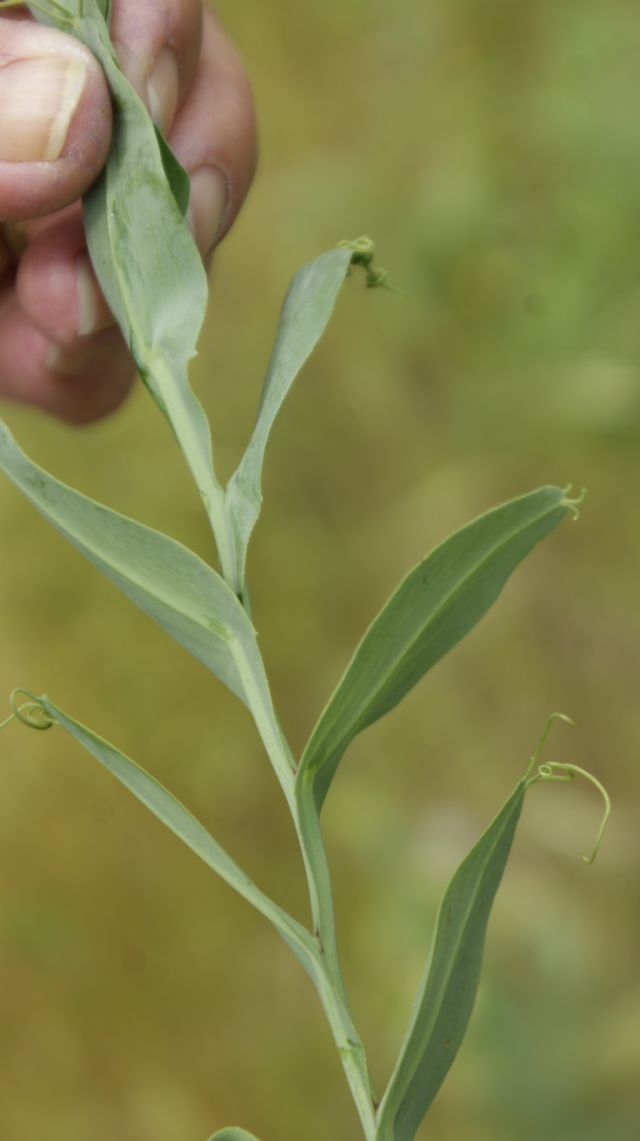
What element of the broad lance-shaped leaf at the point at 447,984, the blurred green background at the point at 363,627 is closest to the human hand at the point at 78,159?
the broad lance-shaped leaf at the point at 447,984

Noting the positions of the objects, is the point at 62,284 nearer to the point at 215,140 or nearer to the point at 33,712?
the point at 215,140

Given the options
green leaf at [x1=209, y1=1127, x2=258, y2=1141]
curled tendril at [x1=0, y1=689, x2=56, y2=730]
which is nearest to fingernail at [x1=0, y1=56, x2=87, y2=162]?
curled tendril at [x1=0, y1=689, x2=56, y2=730]

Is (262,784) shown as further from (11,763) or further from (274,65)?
(274,65)

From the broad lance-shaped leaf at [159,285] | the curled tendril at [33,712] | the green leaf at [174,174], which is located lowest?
the curled tendril at [33,712]

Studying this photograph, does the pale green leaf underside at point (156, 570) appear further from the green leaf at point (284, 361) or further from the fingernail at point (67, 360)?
the fingernail at point (67, 360)

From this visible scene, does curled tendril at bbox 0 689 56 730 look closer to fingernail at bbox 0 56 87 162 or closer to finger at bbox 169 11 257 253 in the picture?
fingernail at bbox 0 56 87 162

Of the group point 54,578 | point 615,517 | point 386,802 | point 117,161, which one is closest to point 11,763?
point 54,578
